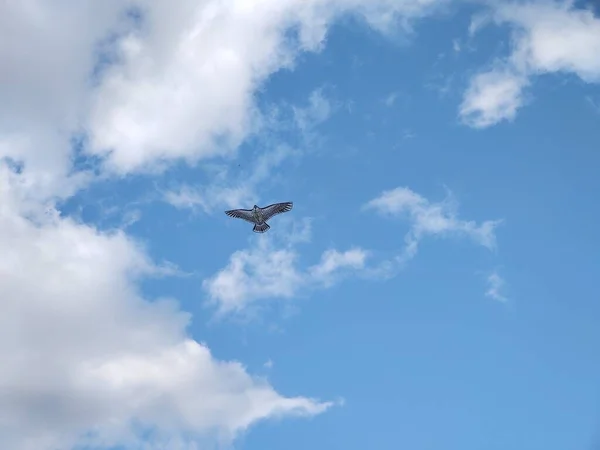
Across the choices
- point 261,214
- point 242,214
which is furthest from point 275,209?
point 242,214

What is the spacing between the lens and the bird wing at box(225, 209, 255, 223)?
147m

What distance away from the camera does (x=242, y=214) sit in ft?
486

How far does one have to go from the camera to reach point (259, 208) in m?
146

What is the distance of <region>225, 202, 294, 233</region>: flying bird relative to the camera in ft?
481

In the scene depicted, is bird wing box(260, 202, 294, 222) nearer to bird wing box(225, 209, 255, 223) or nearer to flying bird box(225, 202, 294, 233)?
flying bird box(225, 202, 294, 233)

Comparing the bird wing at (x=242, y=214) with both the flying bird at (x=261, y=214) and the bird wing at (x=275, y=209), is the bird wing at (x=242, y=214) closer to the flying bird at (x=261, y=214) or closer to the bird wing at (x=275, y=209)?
the flying bird at (x=261, y=214)

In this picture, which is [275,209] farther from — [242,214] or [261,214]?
[242,214]

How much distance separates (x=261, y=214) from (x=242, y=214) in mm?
4891

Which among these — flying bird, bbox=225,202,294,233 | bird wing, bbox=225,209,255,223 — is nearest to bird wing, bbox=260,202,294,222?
flying bird, bbox=225,202,294,233

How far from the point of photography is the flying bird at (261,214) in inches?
5773

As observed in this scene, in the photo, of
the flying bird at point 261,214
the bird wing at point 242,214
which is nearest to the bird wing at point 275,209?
the flying bird at point 261,214

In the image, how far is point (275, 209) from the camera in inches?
5802
